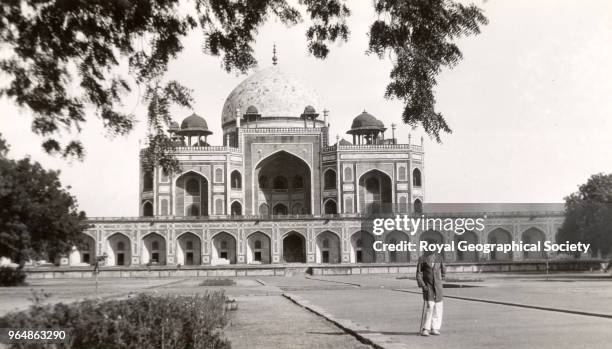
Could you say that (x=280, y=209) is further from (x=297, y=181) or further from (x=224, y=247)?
(x=224, y=247)

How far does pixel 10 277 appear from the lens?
25516 millimetres

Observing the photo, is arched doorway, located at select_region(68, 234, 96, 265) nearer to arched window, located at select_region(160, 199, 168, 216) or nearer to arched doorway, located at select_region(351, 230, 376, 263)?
arched window, located at select_region(160, 199, 168, 216)

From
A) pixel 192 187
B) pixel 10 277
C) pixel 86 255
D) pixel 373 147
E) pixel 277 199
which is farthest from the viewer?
pixel 277 199

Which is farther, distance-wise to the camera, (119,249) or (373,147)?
(373,147)

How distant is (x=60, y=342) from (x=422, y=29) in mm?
4020

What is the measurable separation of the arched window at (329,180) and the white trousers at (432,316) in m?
39.8

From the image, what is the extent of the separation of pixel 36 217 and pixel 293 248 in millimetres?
23613

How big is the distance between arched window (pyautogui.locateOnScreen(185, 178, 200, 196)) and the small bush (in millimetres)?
22211

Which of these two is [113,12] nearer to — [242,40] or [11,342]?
[242,40]

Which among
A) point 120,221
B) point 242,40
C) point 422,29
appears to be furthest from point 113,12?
point 120,221

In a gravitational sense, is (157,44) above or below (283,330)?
above

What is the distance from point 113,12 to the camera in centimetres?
569

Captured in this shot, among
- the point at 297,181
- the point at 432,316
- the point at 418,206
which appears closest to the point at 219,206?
the point at 297,181

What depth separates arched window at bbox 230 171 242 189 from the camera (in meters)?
48.6
